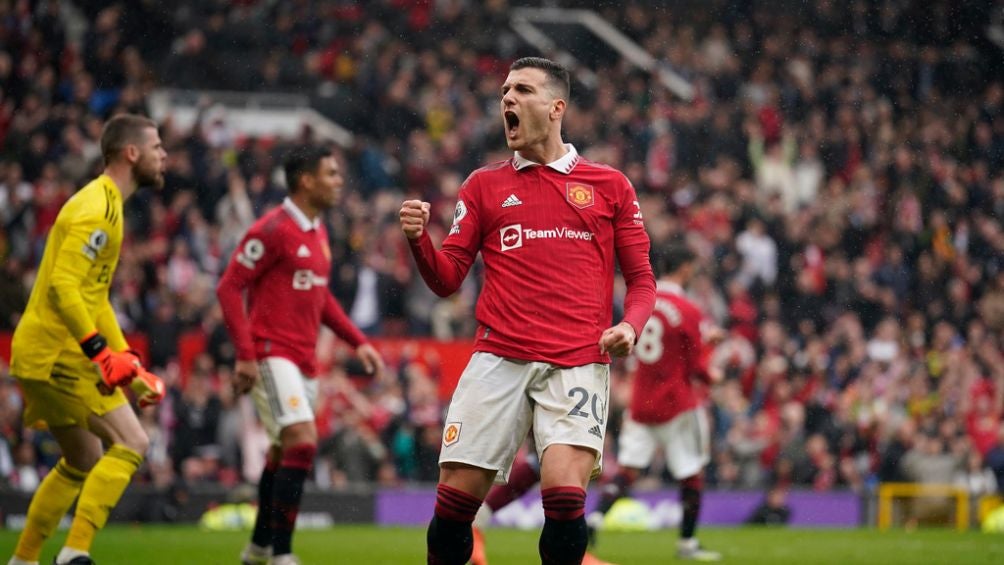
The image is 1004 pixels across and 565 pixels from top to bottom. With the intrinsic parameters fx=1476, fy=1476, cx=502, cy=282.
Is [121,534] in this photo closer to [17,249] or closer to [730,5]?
[17,249]

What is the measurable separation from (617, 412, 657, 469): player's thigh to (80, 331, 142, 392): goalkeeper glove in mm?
5357

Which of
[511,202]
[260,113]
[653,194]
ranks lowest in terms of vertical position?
[511,202]

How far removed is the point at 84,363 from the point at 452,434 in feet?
9.46

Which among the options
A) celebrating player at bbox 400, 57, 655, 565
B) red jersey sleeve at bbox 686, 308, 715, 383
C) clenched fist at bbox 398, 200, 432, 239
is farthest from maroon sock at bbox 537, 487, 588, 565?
red jersey sleeve at bbox 686, 308, 715, 383

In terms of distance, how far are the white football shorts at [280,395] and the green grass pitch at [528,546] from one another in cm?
150

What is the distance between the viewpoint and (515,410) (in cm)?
675

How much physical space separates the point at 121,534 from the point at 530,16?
57.1ft

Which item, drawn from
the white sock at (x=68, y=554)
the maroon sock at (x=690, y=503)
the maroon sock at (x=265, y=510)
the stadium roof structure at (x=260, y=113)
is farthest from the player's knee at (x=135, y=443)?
the stadium roof structure at (x=260, y=113)

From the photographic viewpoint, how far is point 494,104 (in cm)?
2481

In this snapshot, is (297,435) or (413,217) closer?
(413,217)

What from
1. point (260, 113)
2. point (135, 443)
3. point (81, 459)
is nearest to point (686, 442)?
point (135, 443)

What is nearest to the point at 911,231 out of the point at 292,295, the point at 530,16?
the point at 530,16

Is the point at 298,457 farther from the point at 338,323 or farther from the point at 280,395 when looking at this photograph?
the point at 338,323

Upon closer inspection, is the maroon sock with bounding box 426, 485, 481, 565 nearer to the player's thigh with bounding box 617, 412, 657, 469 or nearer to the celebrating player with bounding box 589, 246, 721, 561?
the celebrating player with bounding box 589, 246, 721, 561
